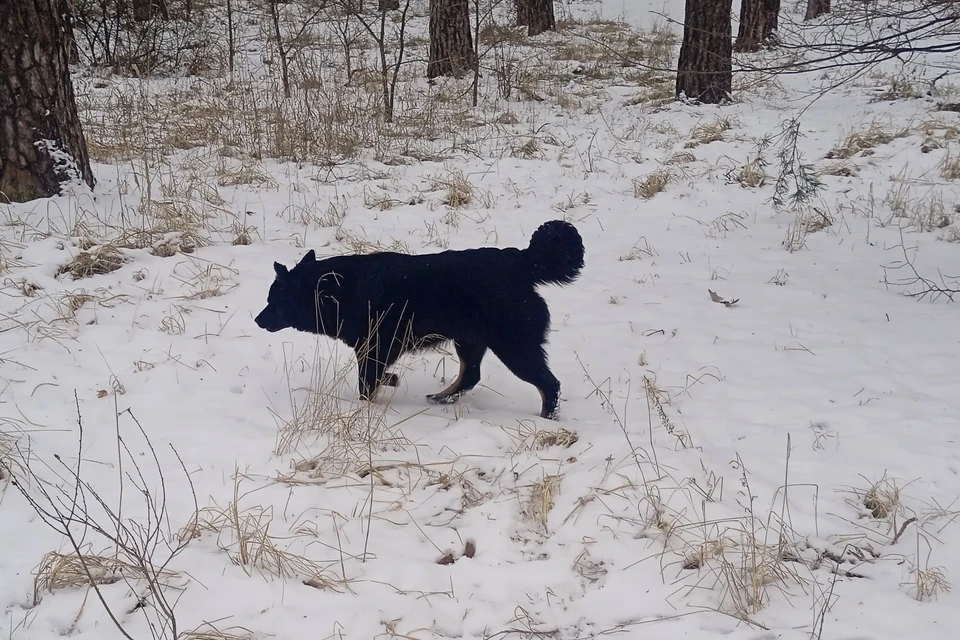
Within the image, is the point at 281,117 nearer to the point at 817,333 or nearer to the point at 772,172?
the point at 772,172

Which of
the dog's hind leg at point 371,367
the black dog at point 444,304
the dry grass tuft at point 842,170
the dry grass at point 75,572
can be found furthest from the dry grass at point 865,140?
the dry grass at point 75,572

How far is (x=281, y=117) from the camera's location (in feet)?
28.1

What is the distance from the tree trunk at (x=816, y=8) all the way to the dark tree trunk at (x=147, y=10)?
581 inches

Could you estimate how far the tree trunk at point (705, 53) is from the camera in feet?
31.4

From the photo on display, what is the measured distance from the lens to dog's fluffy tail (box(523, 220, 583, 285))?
3893mm

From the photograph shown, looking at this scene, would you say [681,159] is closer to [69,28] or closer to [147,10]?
[69,28]

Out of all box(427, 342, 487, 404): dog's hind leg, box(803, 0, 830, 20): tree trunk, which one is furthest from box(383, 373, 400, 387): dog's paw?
box(803, 0, 830, 20): tree trunk

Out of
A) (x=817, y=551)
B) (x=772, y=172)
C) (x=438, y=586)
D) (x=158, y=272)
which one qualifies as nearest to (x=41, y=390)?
(x=158, y=272)

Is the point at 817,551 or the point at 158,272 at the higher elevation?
the point at 158,272

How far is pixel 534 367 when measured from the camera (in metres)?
3.97

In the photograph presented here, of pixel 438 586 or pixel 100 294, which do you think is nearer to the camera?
pixel 438 586

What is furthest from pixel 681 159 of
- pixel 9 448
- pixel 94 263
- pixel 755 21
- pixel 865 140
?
pixel 755 21

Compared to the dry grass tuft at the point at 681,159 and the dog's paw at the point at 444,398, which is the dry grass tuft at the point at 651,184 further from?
the dog's paw at the point at 444,398

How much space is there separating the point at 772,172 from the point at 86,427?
7102 mm
